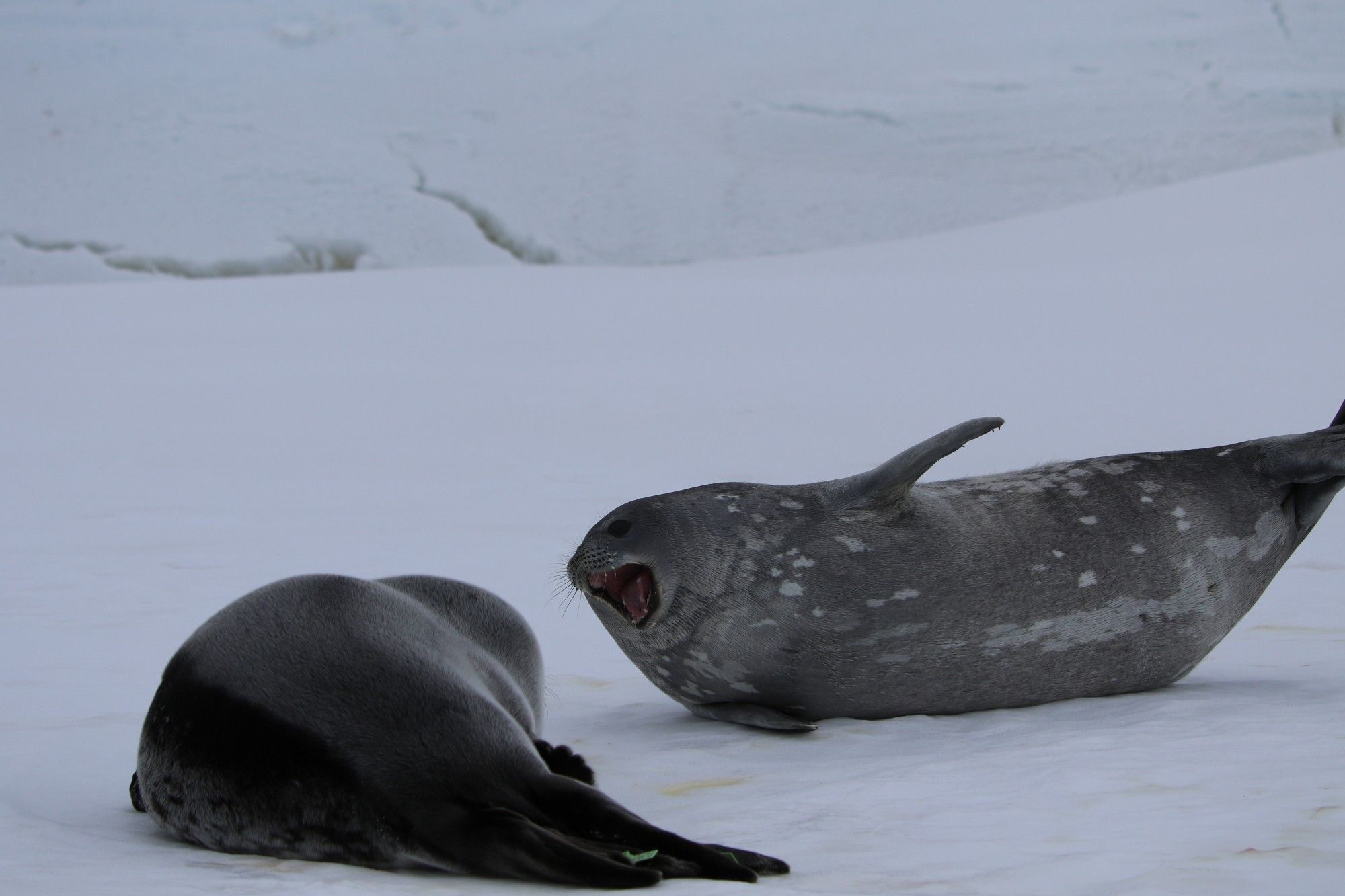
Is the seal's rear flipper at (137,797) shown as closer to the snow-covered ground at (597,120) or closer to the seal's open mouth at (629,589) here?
the seal's open mouth at (629,589)

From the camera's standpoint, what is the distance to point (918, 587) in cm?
311

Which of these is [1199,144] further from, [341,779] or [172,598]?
[341,779]

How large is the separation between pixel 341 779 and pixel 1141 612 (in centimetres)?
199

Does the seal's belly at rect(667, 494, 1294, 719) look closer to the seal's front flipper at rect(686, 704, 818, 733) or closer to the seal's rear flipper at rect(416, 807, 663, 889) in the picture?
the seal's front flipper at rect(686, 704, 818, 733)

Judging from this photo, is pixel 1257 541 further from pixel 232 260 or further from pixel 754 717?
pixel 232 260

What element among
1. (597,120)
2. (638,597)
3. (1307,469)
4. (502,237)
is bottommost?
(502,237)

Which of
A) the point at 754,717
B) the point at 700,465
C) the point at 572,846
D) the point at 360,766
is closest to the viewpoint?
the point at 572,846

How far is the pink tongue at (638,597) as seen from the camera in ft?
10.5

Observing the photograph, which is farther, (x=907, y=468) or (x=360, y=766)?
(x=907, y=468)

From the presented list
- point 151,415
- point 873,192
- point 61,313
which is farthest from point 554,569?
point 873,192

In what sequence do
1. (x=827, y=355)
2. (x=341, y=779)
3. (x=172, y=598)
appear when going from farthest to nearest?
(x=827, y=355)
(x=172, y=598)
(x=341, y=779)

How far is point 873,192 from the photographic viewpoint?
54.1 ft

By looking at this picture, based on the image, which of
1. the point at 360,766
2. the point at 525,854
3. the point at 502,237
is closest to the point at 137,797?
the point at 360,766

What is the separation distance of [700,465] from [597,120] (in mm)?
11871
